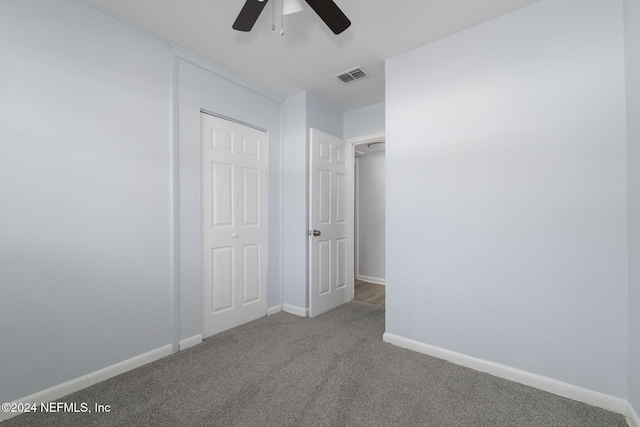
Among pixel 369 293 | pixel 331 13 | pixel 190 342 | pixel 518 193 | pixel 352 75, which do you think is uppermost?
pixel 352 75

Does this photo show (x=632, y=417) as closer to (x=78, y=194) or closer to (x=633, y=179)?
(x=633, y=179)

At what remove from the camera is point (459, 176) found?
6.80 ft

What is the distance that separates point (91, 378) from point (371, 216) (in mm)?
4071

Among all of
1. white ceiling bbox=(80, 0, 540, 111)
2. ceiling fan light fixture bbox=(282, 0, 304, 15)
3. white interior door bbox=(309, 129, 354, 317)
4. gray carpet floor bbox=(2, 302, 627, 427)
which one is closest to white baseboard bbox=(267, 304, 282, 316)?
white interior door bbox=(309, 129, 354, 317)

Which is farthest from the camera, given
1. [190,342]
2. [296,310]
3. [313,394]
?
[296,310]

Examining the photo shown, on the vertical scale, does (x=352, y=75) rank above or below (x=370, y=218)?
above

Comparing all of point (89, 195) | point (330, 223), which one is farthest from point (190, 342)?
point (330, 223)

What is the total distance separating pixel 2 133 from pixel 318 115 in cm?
262

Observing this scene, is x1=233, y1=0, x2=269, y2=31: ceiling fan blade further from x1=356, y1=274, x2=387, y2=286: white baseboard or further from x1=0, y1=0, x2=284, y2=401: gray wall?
x1=356, y1=274, x2=387, y2=286: white baseboard

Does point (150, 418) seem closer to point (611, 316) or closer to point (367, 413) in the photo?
point (367, 413)

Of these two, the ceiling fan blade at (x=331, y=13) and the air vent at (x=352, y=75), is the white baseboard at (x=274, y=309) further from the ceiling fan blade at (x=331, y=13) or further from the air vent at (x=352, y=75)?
the ceiling fan blade at (x=331, y=13)

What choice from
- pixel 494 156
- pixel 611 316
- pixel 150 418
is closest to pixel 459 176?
pixel 494 156

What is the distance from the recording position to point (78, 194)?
175 cm

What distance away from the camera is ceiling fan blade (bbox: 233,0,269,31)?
4.70 ft
